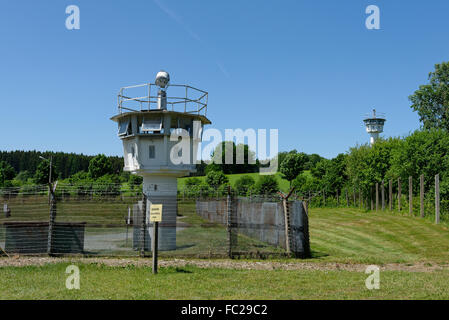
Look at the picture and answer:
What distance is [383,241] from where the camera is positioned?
22.0 metres

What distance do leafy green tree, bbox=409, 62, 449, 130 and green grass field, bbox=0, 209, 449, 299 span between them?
150 feet

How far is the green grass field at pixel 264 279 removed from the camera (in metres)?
9.46

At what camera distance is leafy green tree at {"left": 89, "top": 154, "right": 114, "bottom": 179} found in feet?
381

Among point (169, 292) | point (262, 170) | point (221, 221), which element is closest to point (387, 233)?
point (221, 221)

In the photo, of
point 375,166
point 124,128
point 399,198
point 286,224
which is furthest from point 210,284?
point 375,166

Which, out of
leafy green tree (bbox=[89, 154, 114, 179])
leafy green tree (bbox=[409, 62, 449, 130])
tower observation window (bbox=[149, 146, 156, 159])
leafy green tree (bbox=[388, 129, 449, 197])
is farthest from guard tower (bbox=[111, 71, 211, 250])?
leafy green tree (bbox=[89, 154, 114, 179])

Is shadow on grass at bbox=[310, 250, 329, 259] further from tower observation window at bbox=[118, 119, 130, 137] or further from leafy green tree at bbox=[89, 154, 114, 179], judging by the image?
leafy green tree at bbox=[89, 154, 114, 179]

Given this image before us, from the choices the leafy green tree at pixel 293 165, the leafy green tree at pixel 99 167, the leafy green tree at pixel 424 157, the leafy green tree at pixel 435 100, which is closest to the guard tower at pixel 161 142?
the leafy green tree at pixel 424 157

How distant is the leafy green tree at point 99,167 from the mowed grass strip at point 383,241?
95.0m

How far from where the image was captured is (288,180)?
104 m

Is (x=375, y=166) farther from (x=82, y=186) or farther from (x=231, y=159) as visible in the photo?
(x=231, y=159)

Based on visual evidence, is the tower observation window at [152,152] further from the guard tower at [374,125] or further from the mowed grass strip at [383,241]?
the guard tower at [374,125]

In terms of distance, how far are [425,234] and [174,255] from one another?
1350cm
